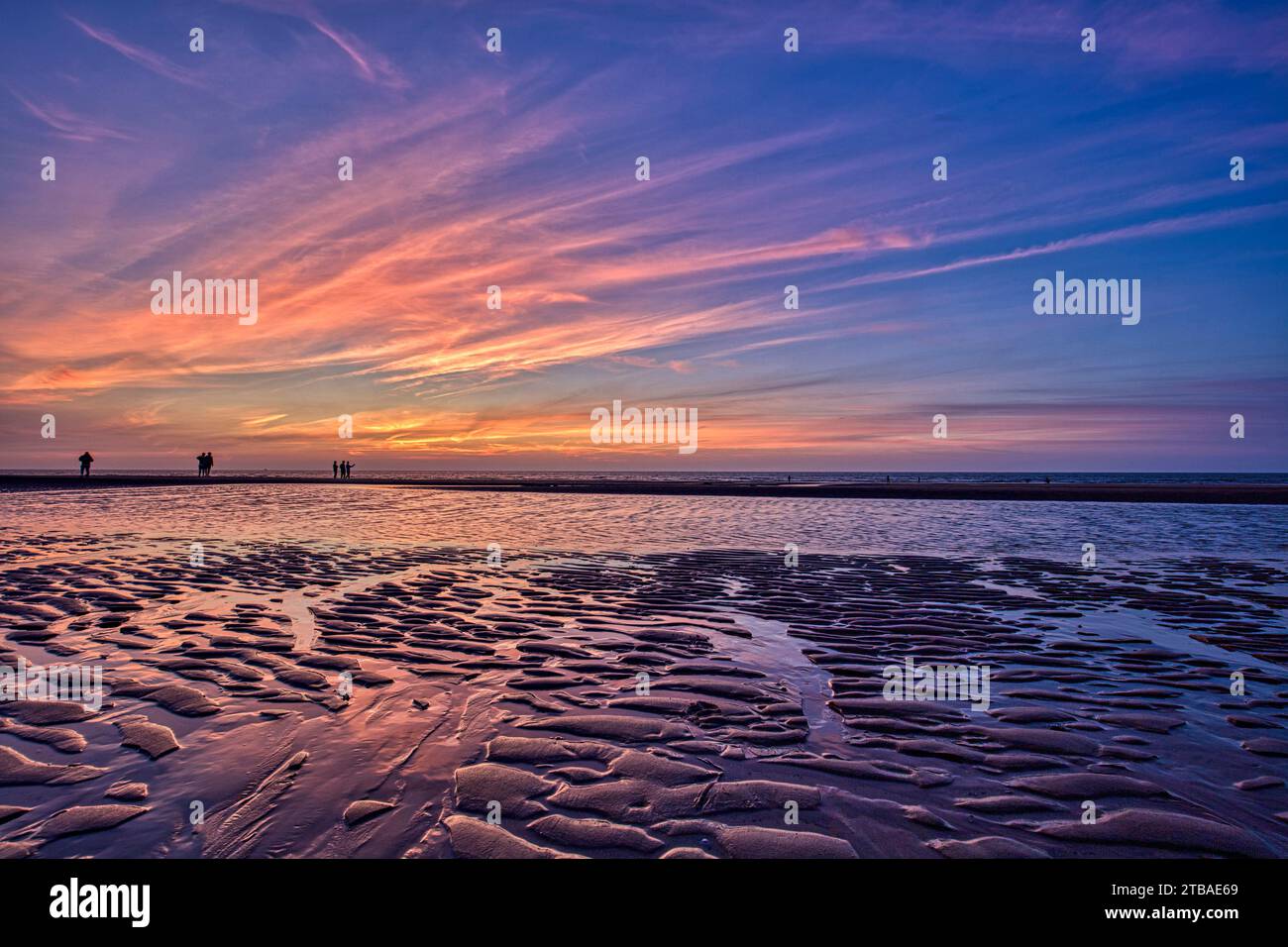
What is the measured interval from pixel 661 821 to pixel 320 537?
17.9m

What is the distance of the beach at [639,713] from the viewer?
371 centimetres

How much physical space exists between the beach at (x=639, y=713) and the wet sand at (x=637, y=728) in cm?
3

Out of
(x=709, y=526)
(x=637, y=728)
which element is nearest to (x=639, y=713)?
(x=637, y=728)

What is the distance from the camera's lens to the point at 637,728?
17.3ft

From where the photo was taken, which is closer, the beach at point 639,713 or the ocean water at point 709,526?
the beach at point 639,713

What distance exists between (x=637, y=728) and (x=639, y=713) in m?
0.35

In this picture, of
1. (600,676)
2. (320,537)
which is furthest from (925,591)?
(320,537)

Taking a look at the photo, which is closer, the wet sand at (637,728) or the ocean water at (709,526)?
the wet sand at (637,728)

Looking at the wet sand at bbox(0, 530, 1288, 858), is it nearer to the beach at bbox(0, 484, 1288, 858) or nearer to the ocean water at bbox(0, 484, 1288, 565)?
the beach at bbox(0, 484, 1288, 858)

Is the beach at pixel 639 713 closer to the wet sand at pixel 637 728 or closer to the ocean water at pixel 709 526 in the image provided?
the wet sand at pixel 637 728

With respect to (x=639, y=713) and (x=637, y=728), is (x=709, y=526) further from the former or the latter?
(x=637, y=728)

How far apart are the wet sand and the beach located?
3cm

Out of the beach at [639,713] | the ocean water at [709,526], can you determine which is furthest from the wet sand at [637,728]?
the ocean water at [709,526]

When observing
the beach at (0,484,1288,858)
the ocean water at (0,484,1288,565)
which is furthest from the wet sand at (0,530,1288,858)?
the ocean water at (0,484,1288,565)
